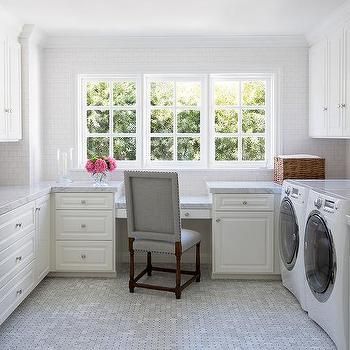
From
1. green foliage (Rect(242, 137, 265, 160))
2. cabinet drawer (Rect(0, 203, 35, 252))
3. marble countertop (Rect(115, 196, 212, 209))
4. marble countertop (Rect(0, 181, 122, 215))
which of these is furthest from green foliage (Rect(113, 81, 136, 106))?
cabinet drawer (Rect(0, 203, 35, 252))

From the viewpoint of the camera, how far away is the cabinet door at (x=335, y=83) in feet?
13.5

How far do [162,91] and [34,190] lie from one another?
175 centimetres

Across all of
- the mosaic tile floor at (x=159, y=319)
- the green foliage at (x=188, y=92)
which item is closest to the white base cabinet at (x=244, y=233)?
the mosaic tile floor at (x=159, y=319)

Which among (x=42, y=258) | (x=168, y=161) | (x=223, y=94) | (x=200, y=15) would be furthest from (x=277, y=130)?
(x=42, y=258)

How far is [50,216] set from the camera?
4.59m

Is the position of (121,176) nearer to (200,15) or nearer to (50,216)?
(50,216)

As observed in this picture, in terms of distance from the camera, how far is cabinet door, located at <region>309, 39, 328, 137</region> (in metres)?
4.52

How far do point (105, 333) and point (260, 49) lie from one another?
314 centimetres

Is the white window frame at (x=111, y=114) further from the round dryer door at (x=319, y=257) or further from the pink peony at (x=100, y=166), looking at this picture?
the round dryer door at (x=319, y=257)

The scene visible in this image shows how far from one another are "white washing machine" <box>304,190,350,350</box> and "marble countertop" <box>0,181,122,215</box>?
1.85 m

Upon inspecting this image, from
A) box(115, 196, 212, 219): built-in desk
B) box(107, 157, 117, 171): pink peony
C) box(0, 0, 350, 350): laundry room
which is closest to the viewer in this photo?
box(0, 0, 350, 350): laundry room

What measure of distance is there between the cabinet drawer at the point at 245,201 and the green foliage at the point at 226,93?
3.87 feet

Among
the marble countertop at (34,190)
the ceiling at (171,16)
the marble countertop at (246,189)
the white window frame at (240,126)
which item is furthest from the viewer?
the white window frame at (240,126)

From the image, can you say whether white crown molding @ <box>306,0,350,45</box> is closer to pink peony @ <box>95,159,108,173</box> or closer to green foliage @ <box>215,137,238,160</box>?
green foliage @ <box>215,137,238,160</box>
